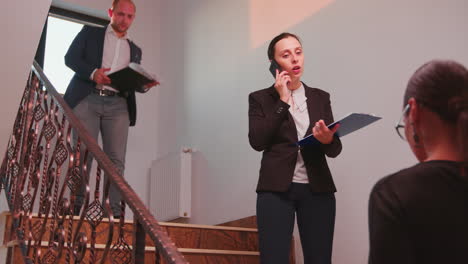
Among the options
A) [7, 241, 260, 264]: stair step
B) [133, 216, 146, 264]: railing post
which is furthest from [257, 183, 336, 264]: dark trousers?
[7, 241, 260, 264]: stair step

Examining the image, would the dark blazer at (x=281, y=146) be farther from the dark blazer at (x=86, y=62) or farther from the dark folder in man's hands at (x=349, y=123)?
the dark blazer at (x=86, y=62)

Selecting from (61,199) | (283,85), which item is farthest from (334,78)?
(61,199)

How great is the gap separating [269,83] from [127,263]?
258 centimetres

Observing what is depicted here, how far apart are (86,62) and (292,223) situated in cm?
200

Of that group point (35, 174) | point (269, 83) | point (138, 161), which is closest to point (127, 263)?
point (35, 174)

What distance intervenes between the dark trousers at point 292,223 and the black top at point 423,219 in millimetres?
1378

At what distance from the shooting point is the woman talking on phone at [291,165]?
7.84ft

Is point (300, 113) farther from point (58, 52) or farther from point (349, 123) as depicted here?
point (58, 52)

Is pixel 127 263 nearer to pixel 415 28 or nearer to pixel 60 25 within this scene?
pixel 415 28

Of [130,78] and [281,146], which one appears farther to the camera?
[130,78]

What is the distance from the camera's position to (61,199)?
2.68 meters

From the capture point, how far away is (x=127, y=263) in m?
2.15

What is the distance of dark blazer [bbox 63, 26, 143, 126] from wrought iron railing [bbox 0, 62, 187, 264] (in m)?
0.29

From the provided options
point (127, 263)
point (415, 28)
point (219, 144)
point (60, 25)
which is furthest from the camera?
point (60, 25)
